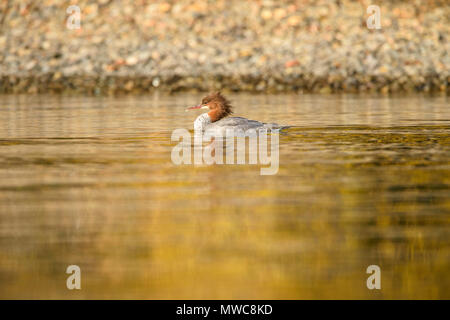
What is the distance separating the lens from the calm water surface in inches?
284

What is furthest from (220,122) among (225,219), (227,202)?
(225,219)

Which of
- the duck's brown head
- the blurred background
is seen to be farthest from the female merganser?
the blurred background

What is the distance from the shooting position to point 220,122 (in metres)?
20.0

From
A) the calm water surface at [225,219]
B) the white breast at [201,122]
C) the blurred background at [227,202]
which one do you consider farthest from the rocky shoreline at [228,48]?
the calm water surface at [225,219]

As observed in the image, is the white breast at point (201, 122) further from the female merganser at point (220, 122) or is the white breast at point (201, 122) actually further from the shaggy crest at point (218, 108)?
the shaggy crest at point (218, 108)

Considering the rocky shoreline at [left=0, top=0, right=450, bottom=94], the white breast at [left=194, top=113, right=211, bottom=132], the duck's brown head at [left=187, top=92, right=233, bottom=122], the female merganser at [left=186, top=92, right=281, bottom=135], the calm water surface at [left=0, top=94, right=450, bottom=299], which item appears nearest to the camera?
the calm water surface at [left=0, top=94, right=450, bottom=299]

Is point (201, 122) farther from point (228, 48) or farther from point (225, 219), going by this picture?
point (228, 48)

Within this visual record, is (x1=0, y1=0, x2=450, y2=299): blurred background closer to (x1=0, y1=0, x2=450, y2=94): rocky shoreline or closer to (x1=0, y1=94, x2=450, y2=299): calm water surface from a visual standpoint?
(x1=0, y1=94, x2=450, y2=299): calm water surface

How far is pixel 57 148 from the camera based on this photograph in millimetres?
17109

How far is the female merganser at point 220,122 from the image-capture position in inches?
770

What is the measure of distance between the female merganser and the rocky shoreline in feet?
66.6

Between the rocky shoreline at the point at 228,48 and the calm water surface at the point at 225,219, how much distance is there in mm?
24046

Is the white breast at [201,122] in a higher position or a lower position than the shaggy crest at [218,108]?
lower

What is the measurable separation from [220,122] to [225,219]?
34.3 feet
